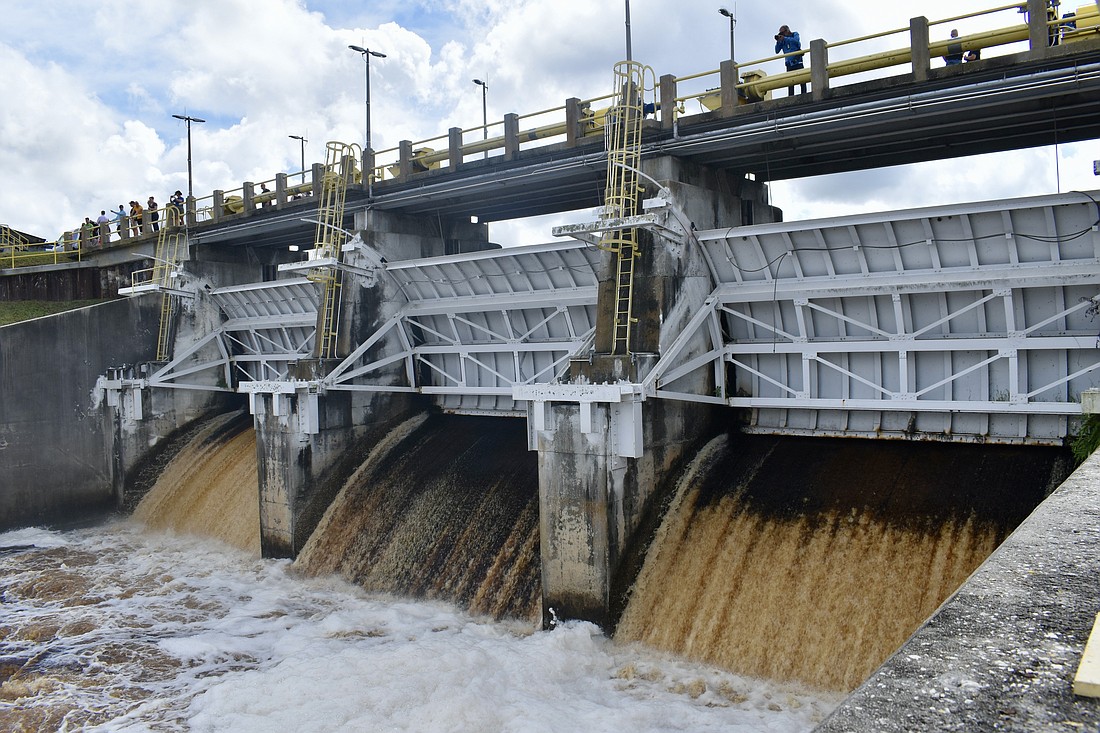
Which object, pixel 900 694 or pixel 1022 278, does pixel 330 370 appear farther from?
pixel 900 694

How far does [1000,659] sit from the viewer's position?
10.5 ft

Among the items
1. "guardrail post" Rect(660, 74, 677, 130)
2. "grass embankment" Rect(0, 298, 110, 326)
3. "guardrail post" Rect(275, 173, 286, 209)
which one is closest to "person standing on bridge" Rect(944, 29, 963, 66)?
"guardrail post" Rect(660, 74, 677, 130)

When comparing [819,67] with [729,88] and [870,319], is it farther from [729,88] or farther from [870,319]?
[870,319]

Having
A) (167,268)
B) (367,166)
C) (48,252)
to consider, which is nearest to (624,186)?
(367,166)

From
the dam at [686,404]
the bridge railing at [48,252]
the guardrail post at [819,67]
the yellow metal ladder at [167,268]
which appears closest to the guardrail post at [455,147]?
the dam at [686,404]

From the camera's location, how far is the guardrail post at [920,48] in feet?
35.4

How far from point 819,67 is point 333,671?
1092 centimetres

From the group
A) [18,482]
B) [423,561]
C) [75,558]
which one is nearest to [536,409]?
[423,561]

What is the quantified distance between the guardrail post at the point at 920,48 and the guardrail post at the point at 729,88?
260 cm

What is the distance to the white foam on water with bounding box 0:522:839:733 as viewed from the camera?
380 inches

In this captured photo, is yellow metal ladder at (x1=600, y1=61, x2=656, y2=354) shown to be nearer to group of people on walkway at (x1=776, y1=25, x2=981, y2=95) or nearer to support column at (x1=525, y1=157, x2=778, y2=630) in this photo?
support column at (x1=525, y1=157, x2=778, y2=630)

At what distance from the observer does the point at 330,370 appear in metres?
17.7

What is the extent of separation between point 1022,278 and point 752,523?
4946 mm

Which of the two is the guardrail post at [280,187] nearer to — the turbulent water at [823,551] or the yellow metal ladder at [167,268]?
the yellow metal ladder at [167,268]
